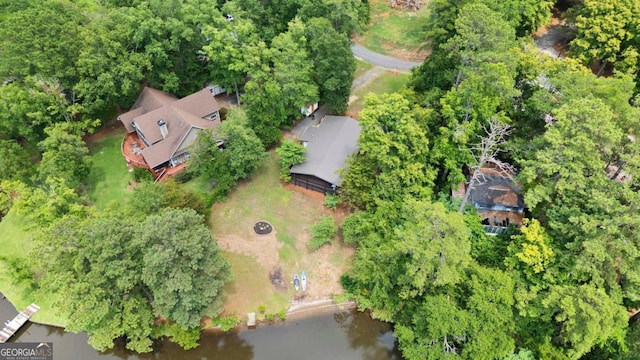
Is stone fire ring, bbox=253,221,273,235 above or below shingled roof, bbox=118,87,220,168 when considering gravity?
below

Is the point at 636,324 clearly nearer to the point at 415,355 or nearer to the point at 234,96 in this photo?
the point at 415,355

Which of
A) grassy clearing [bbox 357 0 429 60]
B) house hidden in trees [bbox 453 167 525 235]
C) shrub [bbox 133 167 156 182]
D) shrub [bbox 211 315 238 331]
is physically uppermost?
grassy clearing [bbox 357 0 429 60]

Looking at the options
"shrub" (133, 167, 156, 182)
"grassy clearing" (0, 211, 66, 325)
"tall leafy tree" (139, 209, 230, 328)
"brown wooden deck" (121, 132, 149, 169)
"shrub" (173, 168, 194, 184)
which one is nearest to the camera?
"tall leafy tree" (139, 209, 230, 328)

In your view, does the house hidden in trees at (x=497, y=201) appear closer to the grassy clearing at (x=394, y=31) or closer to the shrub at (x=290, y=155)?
the shrub at (x=290, y=155)

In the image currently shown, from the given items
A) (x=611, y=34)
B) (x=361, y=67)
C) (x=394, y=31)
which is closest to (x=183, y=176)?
(x=361, y=67)

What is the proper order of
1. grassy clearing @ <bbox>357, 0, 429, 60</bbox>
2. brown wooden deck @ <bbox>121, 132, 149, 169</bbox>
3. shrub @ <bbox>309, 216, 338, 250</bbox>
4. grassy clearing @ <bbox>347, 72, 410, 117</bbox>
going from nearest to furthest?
shrub @ <bbox>309, 216, 338, 250</bbox> → brown wooden deck @ <bbox>121, 132, 149, 169</bbox> → grassy clearing @ <bbox>347, 72, 410, 117</bbox> → grassy clearing @ <bbox>357, 0, 429, 60</bbox>

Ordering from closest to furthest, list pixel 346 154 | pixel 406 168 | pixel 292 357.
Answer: pixel 292 357, pixel 406 168, pixel 346 154

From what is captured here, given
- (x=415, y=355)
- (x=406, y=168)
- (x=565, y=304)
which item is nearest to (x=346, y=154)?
(x=406, y=168)

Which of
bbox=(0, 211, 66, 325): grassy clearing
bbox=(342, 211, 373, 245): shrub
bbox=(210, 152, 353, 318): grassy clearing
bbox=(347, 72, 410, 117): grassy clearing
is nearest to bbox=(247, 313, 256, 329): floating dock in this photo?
bbox=(210, 152, 353, 318): grassy clearing

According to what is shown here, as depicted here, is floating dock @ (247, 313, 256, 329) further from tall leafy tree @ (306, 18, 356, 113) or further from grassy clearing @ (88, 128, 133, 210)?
tall leafy tree @ (306, 18, 356, 113)
